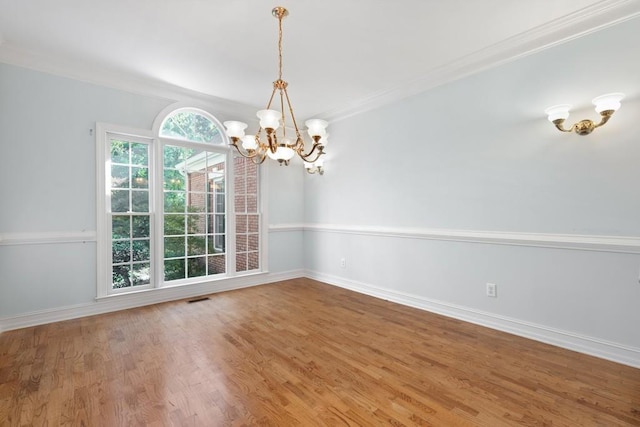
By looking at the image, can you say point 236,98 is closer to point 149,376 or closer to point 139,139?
point 139,139

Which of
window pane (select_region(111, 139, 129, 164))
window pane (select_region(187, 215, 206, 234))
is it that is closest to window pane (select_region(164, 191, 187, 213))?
window pane (select_region(187, 215, 206, 234))

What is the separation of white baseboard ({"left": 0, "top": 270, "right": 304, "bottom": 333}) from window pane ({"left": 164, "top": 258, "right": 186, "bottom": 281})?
172mm

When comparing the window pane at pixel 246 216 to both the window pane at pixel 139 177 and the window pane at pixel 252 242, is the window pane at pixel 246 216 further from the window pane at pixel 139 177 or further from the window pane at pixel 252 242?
the window pane at pixel 139 177

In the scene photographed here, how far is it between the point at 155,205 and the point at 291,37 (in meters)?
2.70

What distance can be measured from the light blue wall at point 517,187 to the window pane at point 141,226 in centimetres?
296

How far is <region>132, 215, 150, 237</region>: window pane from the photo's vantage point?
3867mm

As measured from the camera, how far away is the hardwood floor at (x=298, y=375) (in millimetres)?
1826

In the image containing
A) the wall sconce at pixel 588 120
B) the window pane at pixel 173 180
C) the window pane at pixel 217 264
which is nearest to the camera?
the wall sconce at pixel 588 120

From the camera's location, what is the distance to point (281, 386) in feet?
6.97

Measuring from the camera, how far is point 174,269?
421 centimetres

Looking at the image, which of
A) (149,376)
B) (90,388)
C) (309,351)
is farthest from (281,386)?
(90,388)

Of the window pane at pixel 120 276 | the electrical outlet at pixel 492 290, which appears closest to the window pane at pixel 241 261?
the window pane at pixel 120 276

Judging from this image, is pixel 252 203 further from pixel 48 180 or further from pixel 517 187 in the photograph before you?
pixel 517 187

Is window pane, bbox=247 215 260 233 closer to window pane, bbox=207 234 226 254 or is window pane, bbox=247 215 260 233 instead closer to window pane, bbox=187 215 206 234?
window pane, bbox=207 234 226 254
